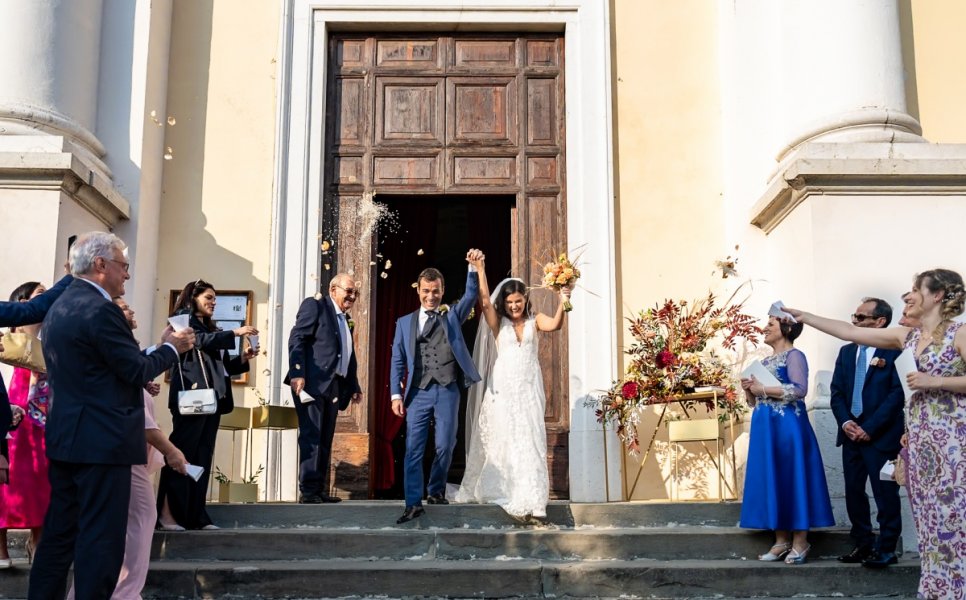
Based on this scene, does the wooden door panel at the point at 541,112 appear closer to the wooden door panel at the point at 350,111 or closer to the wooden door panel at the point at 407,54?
the wooden door panel at the point at 407,54

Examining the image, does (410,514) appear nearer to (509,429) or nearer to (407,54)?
(509,429)

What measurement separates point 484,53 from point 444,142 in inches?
37.8

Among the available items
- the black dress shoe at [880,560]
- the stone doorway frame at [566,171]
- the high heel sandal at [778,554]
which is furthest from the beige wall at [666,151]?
the black dress shoe at [880,560]

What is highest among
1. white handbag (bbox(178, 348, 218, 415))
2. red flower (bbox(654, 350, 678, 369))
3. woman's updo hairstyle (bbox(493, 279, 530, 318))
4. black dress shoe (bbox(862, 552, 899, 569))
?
woman's updo hairstyle (bbox(493, 279, 530, 318))

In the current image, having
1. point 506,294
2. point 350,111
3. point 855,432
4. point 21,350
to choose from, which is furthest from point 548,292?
point 21,350

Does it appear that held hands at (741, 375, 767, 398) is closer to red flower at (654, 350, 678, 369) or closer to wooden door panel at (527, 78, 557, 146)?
red flower at (654, 350, 678, 369)

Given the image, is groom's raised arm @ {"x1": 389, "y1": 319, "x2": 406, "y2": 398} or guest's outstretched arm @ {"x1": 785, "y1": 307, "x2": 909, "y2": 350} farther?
groom's raised arm @ {"x1": 389, "y1": 319, "x2": 406, "y2": 398}

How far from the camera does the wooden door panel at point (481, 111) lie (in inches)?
400

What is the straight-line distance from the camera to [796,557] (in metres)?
6.67

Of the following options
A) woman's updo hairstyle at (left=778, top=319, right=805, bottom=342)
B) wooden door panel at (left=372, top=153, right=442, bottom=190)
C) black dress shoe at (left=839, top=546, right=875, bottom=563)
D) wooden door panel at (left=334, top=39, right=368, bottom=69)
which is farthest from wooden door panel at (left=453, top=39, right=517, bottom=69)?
black dress shoe at (left=839, top=546, right=875, bottom=563)

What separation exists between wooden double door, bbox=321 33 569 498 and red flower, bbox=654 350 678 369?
1.16 meters

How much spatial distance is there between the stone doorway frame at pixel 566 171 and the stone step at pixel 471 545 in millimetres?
2079

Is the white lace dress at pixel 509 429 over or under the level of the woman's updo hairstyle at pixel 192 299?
under

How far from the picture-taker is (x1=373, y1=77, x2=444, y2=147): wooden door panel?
10.2 m
